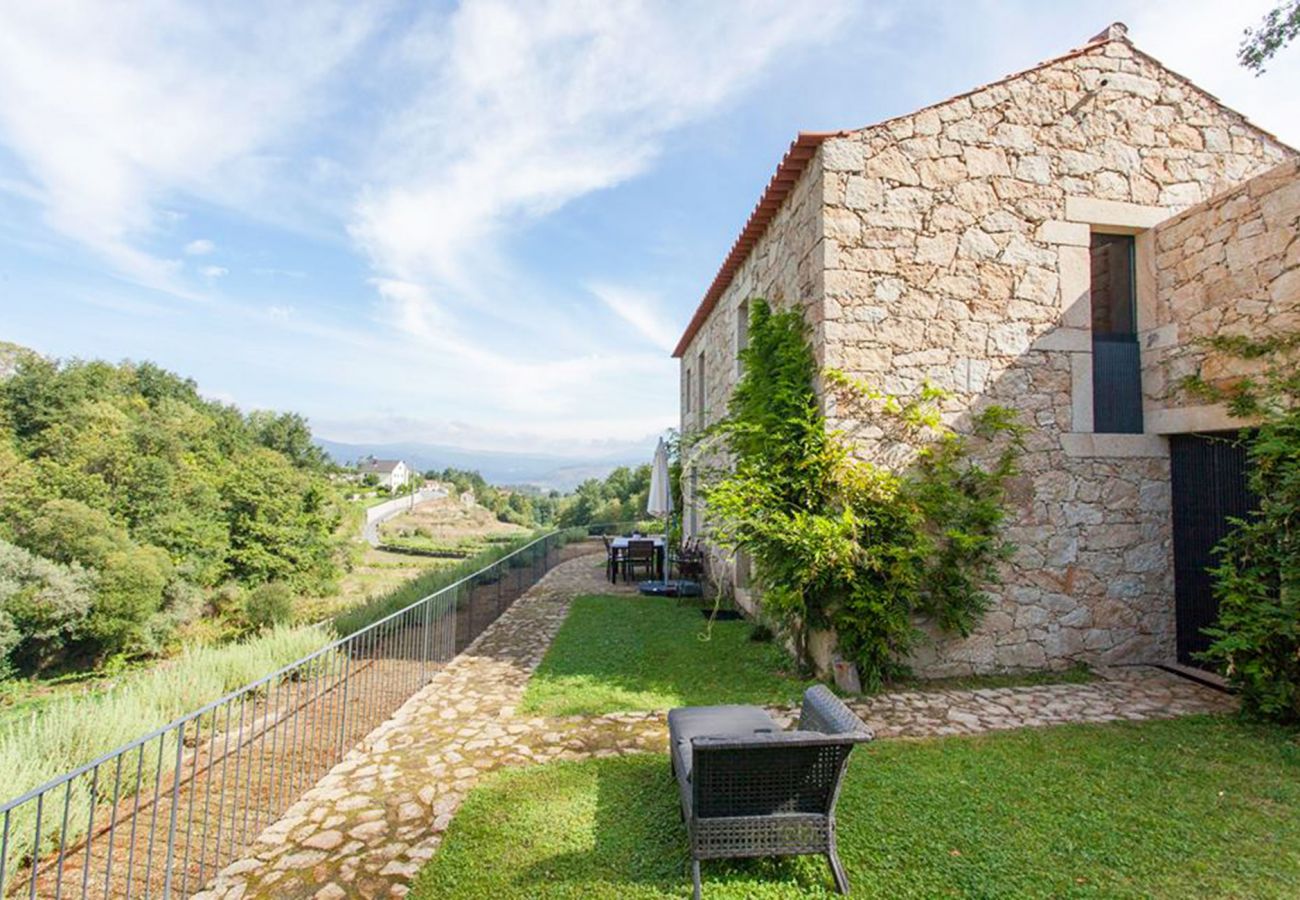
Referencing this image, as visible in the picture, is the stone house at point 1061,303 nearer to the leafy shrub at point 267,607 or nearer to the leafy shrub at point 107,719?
the leafy shrub at point 107,719

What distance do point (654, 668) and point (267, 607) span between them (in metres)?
22.0

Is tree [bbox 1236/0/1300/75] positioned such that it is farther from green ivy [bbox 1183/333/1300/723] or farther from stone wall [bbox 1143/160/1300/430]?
green ivy [bbox 1183/333/1300/723]

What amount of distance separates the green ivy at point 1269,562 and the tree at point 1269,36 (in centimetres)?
518

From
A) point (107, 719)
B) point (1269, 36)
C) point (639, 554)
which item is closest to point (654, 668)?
point (107, 719)

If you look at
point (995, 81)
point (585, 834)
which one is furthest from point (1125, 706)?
point (995, 81)

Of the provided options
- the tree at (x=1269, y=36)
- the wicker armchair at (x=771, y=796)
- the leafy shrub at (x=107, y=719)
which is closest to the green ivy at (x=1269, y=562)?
the wicker armchair at (x=771, y=796)

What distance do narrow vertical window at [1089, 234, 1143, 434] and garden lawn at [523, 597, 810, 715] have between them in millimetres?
4362

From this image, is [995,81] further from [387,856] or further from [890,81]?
[387,856]

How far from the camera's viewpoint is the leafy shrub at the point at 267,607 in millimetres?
21609

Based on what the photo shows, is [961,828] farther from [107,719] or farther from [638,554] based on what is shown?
[638,554]

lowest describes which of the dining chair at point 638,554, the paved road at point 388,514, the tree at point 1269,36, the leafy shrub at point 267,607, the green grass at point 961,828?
the leafy shrub at point 267,607

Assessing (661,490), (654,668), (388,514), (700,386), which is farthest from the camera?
(388,514)

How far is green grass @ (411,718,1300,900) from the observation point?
2.64 meters

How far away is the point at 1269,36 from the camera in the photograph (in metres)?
7.23
